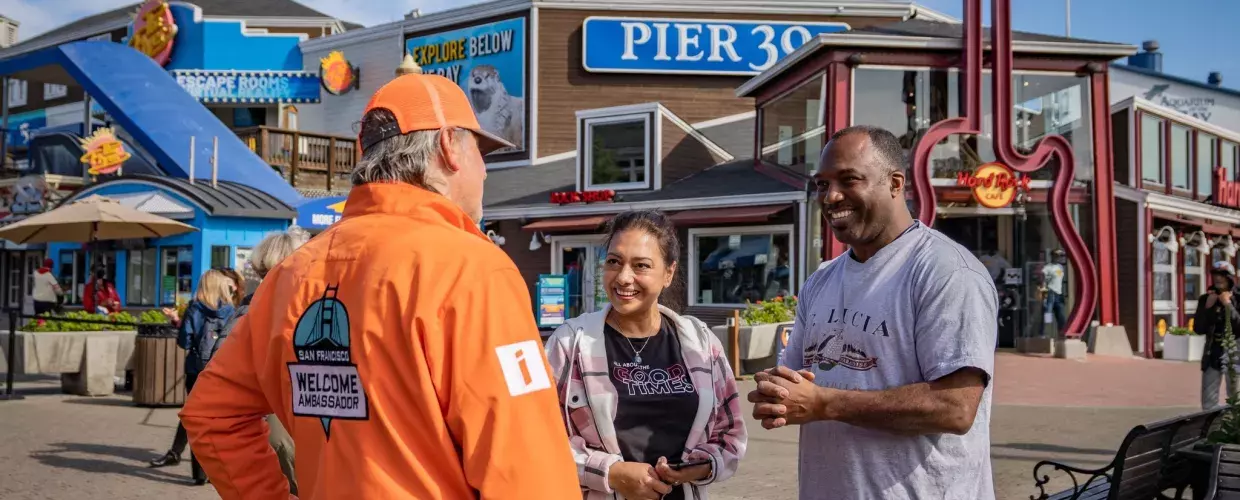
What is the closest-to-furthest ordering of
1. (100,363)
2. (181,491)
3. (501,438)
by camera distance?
(501,438), (181,491), (100,363)

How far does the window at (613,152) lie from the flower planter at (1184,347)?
11179 millimetres

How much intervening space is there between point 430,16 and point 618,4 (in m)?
5.66

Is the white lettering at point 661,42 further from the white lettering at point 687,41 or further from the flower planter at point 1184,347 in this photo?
the flower planter at point 1184,347

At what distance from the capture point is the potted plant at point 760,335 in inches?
553

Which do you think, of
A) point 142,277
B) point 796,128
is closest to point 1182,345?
point 796,128

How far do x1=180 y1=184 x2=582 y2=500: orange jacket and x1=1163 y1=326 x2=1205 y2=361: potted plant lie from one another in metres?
19.6

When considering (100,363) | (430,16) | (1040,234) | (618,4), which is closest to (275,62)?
(430,16)

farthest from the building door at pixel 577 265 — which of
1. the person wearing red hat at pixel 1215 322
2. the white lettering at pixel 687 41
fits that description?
the person wearing red hat at pixel 1215 322

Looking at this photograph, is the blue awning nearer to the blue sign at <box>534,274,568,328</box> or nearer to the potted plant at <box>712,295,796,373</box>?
the blue sign at <box>534,274,568,328</box>

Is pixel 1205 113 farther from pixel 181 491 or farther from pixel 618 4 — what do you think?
pixel 181 491

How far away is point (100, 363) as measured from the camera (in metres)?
12.6

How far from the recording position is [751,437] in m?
9.41

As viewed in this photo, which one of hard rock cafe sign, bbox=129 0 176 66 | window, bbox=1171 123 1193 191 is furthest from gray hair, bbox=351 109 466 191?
hard rock cafe sign, bbox=129 0 176 66

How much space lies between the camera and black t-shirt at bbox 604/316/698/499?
317 centimetres
